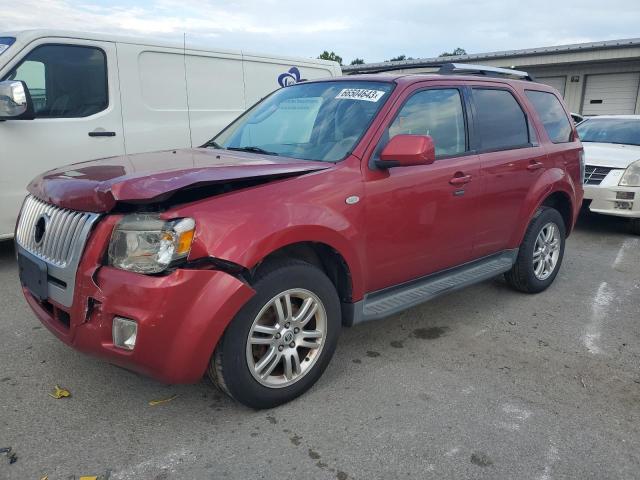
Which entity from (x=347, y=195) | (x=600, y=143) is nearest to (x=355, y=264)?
(x=347, y=195)

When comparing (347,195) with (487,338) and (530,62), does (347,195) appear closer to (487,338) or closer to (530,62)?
(487,338)

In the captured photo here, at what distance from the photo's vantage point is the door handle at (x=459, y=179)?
3.61 meters

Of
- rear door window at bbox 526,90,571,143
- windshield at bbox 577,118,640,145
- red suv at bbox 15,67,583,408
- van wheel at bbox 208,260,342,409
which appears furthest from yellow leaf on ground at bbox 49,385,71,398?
windshield at bbox 577,118,640,145

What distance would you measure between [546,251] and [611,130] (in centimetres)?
487

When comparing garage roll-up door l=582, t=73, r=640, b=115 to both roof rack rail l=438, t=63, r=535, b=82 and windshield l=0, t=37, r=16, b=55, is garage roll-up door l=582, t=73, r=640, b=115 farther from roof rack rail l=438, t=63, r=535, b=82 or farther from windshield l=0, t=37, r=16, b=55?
windshield l=0, t=37, r=16, b=55

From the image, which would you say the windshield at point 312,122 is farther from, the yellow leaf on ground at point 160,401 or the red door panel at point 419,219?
the yellow leaf on ground at point 160,401

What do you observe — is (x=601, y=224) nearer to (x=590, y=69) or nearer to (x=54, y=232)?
(x=54, y=232)

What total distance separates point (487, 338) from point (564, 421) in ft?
3.54

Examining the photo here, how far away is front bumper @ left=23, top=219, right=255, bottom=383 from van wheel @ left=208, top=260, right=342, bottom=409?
12cm

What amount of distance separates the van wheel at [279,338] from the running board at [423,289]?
24cm

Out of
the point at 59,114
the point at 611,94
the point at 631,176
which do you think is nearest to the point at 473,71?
the point at 631,176

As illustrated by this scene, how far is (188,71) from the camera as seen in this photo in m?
6.41

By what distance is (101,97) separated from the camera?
18.6ft

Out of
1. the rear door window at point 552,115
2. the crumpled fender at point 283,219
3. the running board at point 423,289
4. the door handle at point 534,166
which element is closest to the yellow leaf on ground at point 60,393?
the crumpled fender at point 283,219
